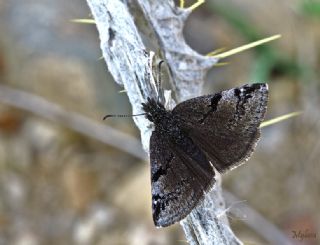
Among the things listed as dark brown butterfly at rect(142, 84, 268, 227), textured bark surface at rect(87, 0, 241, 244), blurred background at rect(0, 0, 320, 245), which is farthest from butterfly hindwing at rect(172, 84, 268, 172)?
blurred background at rect(0, 0, 320, 245)

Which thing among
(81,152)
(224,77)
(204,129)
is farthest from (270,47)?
(204,129)

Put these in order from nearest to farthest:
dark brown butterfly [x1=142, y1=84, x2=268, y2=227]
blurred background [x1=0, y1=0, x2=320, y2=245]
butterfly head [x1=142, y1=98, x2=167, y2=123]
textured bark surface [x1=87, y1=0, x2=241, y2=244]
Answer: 1. textured bark surface [x1=87, y1=0, x2=241, y2=244]
2. butterfly head [x1=142, y1=98, x2=167, y2=123]
3. dark brown butterfly [x1=142, y1=84, x2=268, y2=227]
4. blurred background [x1=0, y1=0, x2=320, y2=245]

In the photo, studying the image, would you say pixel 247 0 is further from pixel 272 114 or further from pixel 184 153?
pixel 184 153

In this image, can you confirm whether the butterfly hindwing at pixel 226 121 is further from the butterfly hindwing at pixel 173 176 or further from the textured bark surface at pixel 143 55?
the textured bark surface at pixel 143 55

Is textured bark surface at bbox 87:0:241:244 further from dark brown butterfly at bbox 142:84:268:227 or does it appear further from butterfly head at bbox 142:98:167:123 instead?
dark brown butterfly at bbox 142:84:268:227

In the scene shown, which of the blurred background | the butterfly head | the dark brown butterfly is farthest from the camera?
the blurred background

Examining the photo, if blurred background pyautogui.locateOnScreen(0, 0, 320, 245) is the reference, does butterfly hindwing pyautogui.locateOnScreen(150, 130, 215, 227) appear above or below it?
above

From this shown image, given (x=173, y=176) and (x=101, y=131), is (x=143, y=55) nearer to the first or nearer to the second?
(x=173, y=176)

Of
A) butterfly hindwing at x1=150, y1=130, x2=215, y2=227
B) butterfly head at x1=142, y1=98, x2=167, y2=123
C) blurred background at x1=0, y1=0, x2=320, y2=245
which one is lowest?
blurred background at x1=0, y1=0, x2=320, y2=245

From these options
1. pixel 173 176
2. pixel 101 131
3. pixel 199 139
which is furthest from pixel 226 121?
pixel 101 131

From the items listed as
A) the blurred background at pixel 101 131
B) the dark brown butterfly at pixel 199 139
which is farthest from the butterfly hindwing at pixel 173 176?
the blurred background at pixel 101 131
